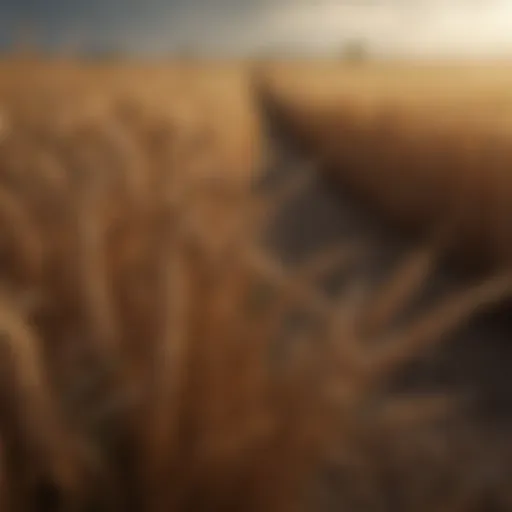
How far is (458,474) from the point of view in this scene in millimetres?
320

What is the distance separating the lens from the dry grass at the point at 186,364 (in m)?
0.23

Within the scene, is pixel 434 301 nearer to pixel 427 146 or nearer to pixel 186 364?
pixel 186 364

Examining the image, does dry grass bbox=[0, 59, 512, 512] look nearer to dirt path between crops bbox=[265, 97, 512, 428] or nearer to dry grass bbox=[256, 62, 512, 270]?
dirt path between crops bbox=[265, 97, 512, 428]

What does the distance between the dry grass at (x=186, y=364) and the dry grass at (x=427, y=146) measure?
0.37 metres

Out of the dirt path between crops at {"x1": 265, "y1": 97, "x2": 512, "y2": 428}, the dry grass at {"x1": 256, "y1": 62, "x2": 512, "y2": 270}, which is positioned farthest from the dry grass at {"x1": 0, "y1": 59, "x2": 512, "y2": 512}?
the dry grass at {"x1": 256, "y1": 62, "x2": 512, "y2": 270}

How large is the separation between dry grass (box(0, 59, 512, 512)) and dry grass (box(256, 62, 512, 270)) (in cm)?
37

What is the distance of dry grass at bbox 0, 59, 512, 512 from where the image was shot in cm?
23

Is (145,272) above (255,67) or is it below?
below

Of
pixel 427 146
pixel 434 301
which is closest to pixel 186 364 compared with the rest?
pixel 434 301

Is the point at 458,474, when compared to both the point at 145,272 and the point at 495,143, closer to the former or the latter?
the point at 145,272

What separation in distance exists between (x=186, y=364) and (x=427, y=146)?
46.4 inches

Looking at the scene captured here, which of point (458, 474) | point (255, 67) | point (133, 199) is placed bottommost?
point (458, 474)

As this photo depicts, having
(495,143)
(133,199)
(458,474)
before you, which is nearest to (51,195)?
(133,199)

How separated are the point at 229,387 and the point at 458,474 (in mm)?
110
